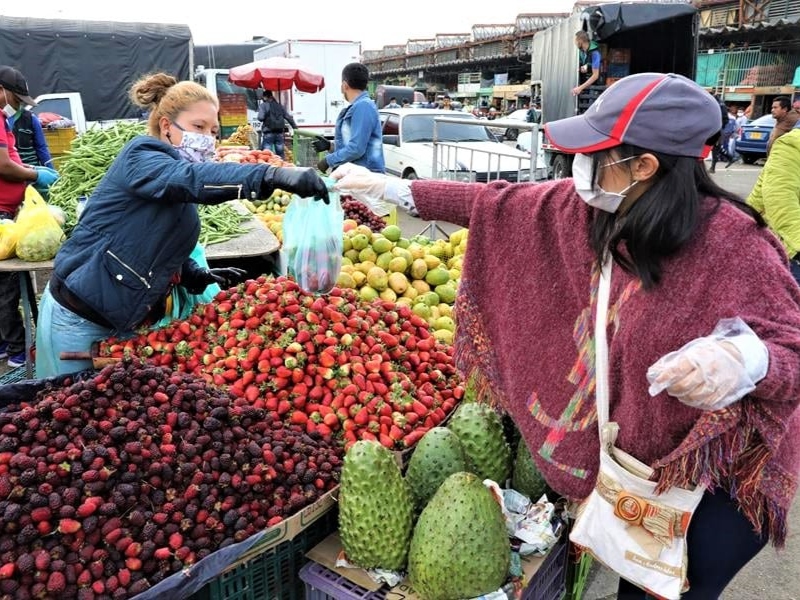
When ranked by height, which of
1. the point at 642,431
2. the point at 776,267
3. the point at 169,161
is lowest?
the point at 642,431

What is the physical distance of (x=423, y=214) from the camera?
2221 millimetres

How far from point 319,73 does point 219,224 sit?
15160mm

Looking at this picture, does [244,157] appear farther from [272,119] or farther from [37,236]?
[272,119]

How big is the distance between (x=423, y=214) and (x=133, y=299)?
148 cm

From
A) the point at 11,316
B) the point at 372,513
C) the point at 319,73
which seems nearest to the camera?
the point at 372,513

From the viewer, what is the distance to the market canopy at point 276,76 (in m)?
15.5

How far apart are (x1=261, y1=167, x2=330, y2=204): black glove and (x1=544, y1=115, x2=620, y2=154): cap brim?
3.18 ft

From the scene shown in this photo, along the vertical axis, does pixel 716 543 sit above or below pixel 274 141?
below

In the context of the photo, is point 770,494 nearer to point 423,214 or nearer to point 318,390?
point 423,214

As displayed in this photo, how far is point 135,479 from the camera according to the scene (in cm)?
199

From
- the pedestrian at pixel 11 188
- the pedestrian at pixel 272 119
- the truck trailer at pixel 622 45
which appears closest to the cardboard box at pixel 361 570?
the pedestrian at pixel 11 188

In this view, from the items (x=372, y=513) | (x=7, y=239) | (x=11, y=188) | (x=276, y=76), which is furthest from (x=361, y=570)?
(x=276, y=76)

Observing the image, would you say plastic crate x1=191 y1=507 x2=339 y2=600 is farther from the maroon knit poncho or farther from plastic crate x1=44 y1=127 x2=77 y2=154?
plastic crate x1=44 y1=127 x2=77 y2=154

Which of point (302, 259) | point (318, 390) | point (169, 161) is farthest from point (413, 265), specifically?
point (169, 161)
